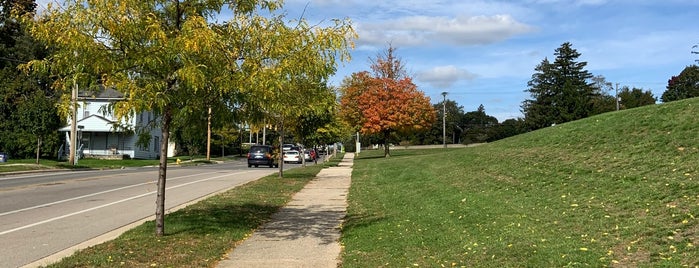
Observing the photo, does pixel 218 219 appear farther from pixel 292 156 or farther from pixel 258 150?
pixel 292 156

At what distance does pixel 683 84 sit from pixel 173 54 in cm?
10410

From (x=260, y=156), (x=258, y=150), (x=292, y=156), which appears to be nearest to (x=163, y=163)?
(x=260, y=156)

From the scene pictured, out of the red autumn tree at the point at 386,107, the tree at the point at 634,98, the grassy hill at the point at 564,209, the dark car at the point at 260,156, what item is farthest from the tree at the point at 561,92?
the grassy hill at the point at 564,209

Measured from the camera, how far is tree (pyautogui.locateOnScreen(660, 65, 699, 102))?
90438mm

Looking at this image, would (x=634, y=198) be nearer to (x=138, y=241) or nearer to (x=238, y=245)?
(x=238, y=245)

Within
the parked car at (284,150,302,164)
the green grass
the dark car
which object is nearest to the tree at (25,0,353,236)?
the green grass

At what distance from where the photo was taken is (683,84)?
306 feet

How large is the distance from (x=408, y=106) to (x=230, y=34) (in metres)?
36.0

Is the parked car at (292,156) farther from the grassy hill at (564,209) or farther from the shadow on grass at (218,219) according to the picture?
the shadow on grass at (218,219)

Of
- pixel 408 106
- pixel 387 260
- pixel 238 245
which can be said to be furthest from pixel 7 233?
pixel 408 106

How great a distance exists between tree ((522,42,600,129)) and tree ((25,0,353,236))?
261 ft

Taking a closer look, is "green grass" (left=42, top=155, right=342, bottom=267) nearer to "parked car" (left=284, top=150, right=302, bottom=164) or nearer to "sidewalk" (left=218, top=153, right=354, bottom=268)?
"sidewalk" (left=218, top=153, right=354, bottom=268)

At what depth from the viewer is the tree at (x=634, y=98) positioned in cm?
9200

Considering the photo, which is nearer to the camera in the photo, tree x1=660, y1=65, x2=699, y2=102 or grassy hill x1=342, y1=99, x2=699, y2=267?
grassy hill x1=342, y1=99, x2=699, y2=267
